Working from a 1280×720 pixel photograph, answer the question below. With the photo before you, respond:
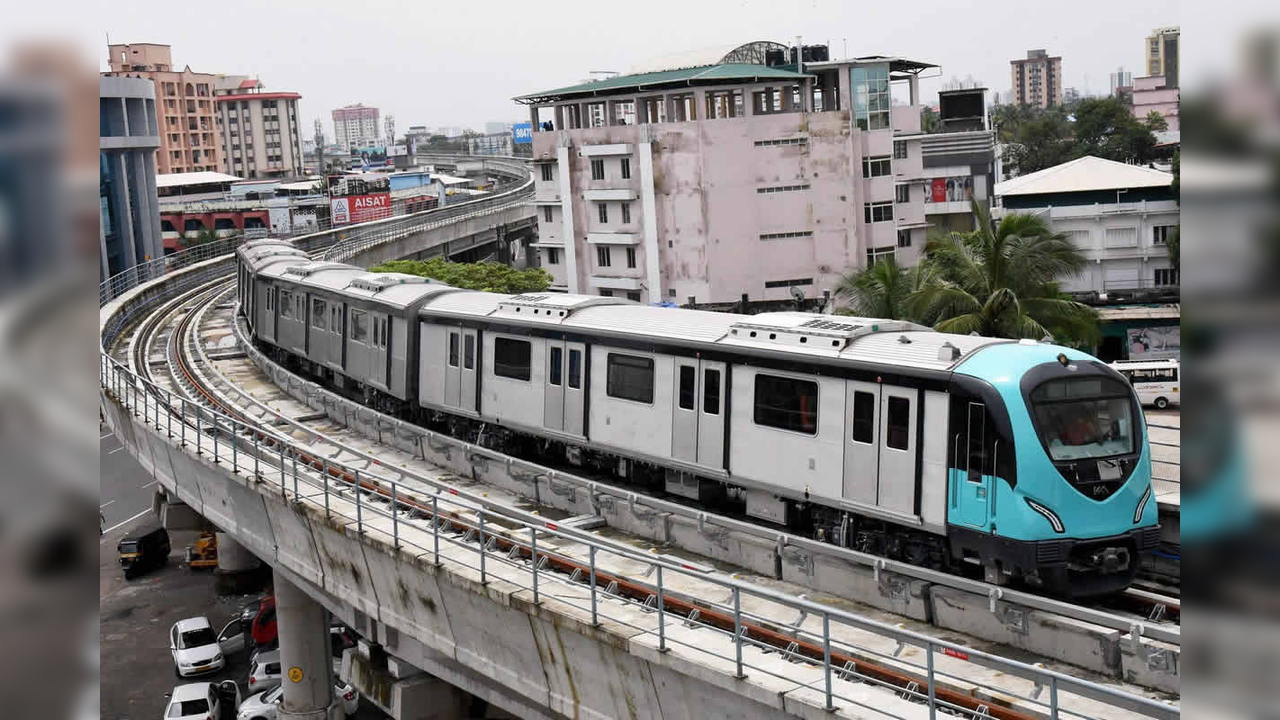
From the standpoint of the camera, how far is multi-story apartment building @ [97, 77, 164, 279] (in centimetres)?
6475

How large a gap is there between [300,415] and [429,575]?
1338 centimetres

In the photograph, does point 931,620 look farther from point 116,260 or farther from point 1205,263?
point 116,260

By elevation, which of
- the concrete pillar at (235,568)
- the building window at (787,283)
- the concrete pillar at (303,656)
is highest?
the building window at (787,283)

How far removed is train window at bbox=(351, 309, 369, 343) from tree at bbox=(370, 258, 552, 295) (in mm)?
23843

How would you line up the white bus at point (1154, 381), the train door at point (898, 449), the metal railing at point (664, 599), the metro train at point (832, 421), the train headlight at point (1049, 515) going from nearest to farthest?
1. the metal railing at point (664, 599)
2. the train headlight at point (1049, 515)
3. the metro train at point (832, 421)
4. the train door at point (898, 449)
5. the white bus at point (1154, 381)

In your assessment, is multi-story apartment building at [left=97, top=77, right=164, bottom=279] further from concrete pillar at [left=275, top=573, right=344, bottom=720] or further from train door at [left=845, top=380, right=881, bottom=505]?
train door at [left=845, top=380, right=881, bottom=505]

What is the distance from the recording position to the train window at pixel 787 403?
1462cm

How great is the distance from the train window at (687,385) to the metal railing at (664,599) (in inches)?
90.9

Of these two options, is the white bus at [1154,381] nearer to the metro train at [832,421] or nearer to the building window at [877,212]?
Result: the building window at [877,212]

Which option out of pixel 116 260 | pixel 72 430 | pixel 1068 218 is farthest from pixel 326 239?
pixel 72 430

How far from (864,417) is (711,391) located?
2.71m

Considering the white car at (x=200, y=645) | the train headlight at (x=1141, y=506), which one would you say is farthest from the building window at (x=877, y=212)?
the train headlight at (x=1141, y=506)

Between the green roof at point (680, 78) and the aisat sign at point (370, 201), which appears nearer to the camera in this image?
the green roof at point (680, 78)

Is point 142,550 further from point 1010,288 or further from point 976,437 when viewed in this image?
point 976,437
